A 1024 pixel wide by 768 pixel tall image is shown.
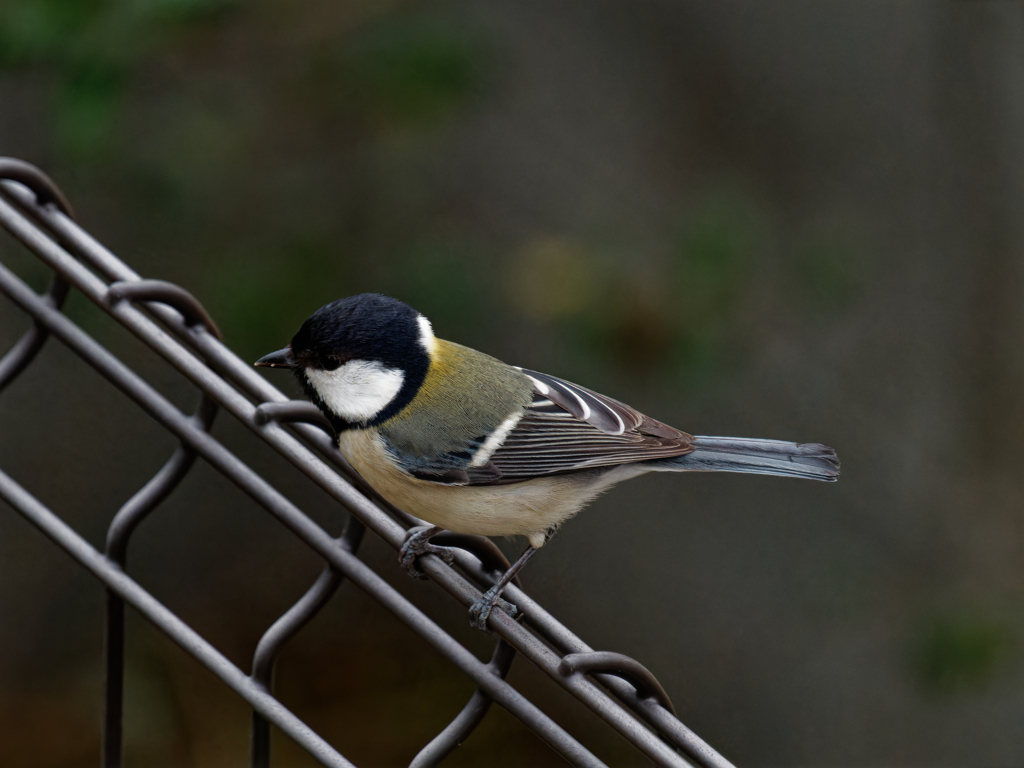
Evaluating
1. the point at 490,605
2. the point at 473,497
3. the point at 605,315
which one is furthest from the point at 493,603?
the point at 605,315

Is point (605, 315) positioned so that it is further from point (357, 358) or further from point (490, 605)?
point (490, 605)

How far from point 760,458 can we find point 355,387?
0.67m

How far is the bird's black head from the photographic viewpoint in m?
→ 1.58

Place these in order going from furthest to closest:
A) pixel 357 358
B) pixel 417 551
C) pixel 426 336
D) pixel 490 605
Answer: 1. pixel 426 336
2. pixel 357 358
3. pixel 417 551
4. pixel 490 605

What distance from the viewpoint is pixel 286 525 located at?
117cm

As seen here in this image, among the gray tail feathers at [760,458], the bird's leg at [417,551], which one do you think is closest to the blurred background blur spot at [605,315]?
the gray tail feathers at [760,458]

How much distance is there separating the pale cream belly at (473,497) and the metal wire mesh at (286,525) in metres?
0.28

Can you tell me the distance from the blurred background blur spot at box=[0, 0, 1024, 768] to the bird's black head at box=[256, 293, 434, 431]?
84 centimetres

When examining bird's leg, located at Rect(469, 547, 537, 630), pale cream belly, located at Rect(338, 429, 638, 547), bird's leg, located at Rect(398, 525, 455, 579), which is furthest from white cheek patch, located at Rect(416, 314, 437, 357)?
bird's leg, located at Rect(469, 547, 537, 630)

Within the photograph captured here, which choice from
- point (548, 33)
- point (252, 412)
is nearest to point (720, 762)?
point (252, 412)

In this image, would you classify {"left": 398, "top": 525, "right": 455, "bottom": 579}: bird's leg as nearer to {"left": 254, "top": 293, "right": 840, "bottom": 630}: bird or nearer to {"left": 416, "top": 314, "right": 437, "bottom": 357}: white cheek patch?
{"left": 254, "top": 293, "right": 840, "bottom": 630}: bird

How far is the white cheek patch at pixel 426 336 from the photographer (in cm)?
169

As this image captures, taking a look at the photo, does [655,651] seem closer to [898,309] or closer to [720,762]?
[898,309]

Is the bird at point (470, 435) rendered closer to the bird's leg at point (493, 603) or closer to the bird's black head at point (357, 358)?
the bird's black head at point (357, 358)
